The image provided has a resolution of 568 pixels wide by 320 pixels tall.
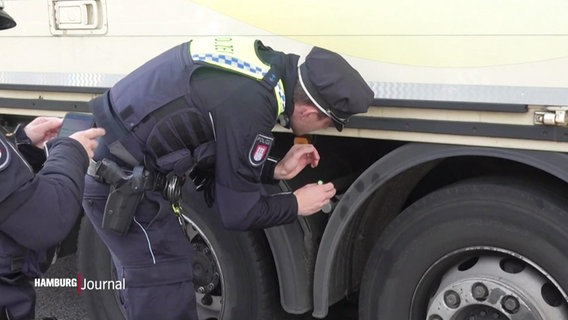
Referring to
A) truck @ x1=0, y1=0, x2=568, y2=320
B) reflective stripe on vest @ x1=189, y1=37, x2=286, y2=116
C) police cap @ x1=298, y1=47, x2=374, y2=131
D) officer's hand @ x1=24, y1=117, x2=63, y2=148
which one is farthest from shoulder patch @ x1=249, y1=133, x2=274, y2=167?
officer's hand @ x1=24, y1=117, x2=63, y2=148

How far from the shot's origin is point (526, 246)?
2.42m

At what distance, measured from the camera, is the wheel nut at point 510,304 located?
95.6 inches

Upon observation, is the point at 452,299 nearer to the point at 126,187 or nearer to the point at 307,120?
the point at 307,120

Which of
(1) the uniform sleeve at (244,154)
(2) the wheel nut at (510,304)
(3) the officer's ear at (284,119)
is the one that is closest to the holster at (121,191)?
(1) the uniform sleeve at (244,154)

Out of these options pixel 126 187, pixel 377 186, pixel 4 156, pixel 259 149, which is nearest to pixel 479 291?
pixel 377 186

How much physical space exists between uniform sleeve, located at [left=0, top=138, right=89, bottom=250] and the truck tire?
3.84ft

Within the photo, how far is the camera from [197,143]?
2.56 meters

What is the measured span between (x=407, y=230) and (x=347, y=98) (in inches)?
25.1

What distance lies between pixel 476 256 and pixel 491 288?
163mm

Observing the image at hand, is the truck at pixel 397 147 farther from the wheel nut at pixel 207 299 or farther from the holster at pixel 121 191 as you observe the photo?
the holster at pixel 121 191

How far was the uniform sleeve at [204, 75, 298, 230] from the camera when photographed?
7.82ft

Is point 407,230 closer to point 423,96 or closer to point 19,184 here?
point 423,96

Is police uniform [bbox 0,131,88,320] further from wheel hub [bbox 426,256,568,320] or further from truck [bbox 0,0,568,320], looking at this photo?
wheel hub [bbox 426,256,568,320]

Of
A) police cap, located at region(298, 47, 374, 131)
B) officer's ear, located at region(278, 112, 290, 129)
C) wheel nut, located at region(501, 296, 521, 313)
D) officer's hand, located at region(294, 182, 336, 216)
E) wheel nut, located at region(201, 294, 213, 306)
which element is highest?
police cap, located at region(298, 47, 374, 131)
